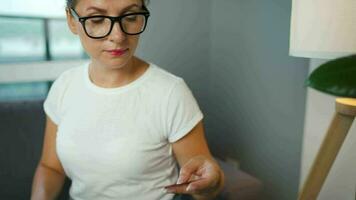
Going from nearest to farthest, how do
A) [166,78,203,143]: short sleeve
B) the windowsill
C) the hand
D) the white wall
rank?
the hand, [166,78,203,143]: short sleeve, the white wall, the windowsill

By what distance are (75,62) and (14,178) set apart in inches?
23.2

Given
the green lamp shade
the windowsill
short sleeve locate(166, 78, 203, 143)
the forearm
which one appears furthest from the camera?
the windowsill

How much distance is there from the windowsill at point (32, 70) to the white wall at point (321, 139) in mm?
1041

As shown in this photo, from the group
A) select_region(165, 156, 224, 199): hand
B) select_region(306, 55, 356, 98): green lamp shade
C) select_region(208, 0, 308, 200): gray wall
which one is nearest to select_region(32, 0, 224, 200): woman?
select_region(165, 156, 224, 199): hand

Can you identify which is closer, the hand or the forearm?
the hand

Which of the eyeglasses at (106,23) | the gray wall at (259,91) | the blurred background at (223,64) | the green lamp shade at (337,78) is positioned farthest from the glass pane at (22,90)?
the green lamp shade at (337,78)

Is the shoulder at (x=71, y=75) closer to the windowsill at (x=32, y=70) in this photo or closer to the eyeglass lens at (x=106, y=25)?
the eyeglass lens at (x=106, y=25)

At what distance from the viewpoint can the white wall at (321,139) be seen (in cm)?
119

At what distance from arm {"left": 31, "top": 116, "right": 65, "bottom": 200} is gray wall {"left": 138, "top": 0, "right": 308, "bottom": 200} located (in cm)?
74

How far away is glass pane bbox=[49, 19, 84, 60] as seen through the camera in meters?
1.58

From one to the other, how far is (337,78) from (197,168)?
1.15 feet

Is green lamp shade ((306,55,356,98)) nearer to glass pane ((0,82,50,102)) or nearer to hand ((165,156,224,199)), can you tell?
hand ((165,156,224,199))

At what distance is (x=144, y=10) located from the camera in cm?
92

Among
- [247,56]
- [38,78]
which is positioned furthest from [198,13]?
[38,78]
